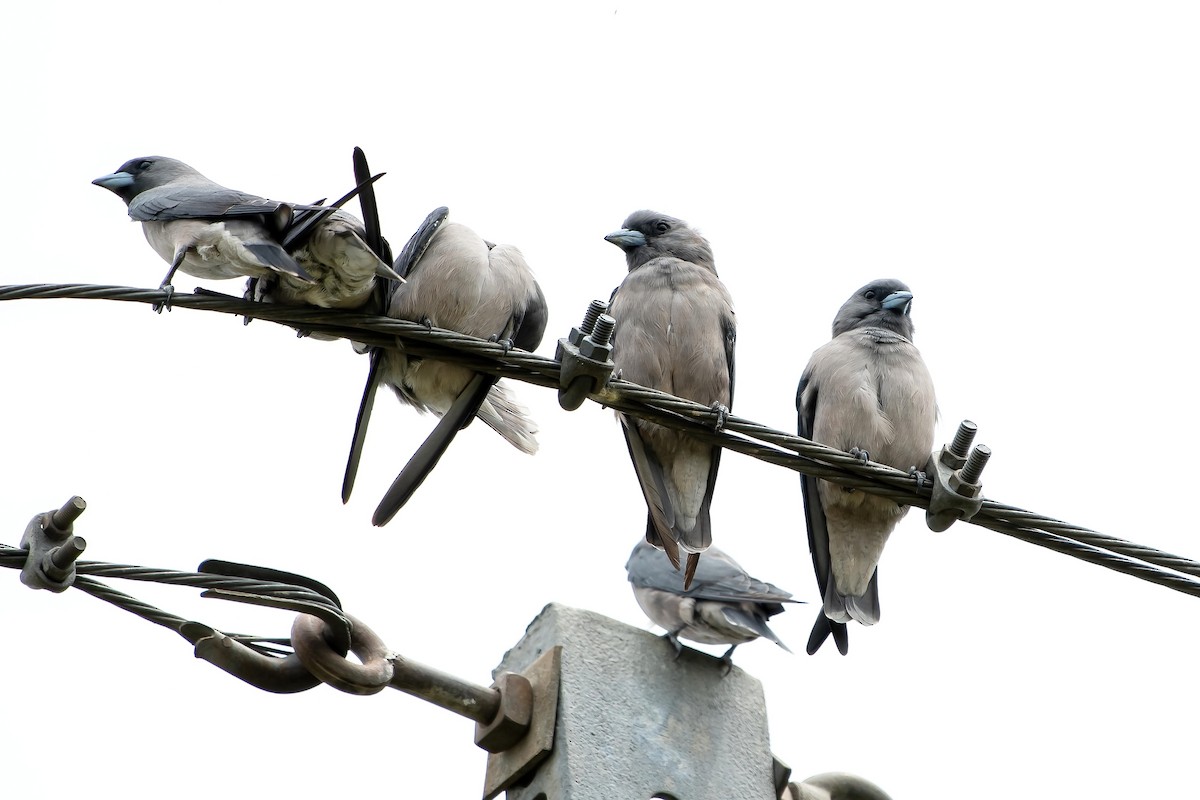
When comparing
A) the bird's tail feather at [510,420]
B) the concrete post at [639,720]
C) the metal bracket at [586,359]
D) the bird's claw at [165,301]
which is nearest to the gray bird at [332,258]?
the bird's claw at [165,301]

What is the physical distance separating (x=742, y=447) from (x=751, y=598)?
8.88ft

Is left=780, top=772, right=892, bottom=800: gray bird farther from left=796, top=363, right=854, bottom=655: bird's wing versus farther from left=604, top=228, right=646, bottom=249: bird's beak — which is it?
left=604, top=228, right=646, bottom=249: bird's beak

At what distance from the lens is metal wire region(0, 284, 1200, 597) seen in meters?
4.33

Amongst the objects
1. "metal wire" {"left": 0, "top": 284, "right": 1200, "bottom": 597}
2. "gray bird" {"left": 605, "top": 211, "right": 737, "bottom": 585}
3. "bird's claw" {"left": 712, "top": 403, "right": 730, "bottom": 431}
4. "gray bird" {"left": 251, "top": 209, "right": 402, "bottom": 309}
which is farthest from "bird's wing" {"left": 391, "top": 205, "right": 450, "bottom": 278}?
"bird's claw" {"left": 712, "top": 403, "right": 730, "bottom": 431}

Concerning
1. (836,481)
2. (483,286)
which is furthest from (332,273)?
(836,481)

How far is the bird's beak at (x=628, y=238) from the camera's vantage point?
23.1 feet

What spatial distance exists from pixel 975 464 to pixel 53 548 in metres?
3.09

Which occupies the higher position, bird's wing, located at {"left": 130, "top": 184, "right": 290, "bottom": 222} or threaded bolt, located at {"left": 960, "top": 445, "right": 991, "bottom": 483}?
bird's wing, located at {"left": 130, "top": 184, "right": 290, "bottom": 222}

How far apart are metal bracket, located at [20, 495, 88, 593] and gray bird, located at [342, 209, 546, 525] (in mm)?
1764

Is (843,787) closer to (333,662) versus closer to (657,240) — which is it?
(333,662)

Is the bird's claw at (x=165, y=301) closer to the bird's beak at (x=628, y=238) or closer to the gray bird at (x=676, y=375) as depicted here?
the gray bird at (x=676, y=375)

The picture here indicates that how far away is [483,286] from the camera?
5.50 metres

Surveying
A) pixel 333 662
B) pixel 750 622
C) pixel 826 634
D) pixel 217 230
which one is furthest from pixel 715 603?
pixel 217 230

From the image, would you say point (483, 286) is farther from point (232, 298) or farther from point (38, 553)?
point (38, 553)
